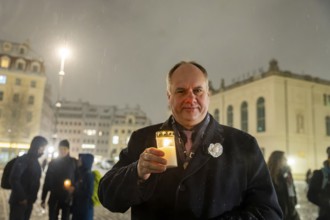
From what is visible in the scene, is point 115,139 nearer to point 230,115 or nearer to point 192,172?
point 230,115

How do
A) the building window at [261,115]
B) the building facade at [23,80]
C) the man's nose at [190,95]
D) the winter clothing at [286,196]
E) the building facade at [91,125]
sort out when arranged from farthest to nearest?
the building facade at [91,125] → the building facade at [23,80] → the building window at [261,115] → the winter clothing at [286,196] → the man's nose at [190,95]

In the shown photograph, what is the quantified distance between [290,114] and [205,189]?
41494 mm

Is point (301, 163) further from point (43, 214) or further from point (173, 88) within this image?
point (173, 88)

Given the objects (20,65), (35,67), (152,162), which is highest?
(35,67)

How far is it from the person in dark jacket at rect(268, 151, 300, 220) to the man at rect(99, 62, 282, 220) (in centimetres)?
381

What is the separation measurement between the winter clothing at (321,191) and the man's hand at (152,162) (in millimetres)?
4353

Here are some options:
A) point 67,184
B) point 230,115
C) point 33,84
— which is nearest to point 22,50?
point 33,84

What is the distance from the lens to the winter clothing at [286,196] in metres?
5.40

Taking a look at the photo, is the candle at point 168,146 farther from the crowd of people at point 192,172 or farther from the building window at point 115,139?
the building window at point 115,139

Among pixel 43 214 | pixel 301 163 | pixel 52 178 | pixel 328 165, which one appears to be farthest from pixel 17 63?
pixel 328 165

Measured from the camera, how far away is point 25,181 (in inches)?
235

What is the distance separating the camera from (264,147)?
133 ft

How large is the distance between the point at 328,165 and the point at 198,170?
4.20 m

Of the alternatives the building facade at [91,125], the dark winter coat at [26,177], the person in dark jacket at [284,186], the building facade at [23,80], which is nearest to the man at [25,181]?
the dark winter coat at [26,177]
